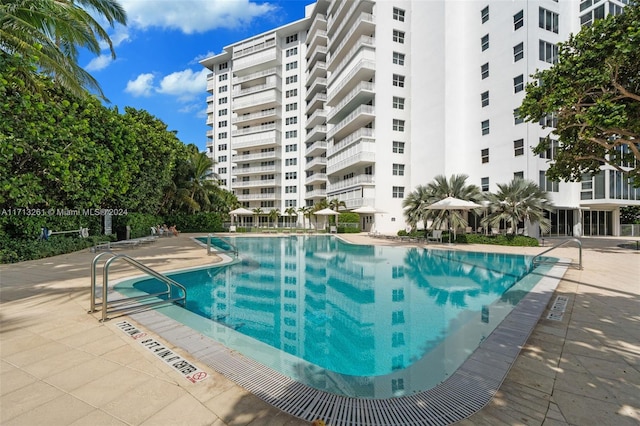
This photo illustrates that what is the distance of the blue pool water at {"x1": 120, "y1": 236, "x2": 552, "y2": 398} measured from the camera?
3.87m

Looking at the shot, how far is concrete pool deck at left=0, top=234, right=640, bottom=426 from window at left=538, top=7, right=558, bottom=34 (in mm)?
28668

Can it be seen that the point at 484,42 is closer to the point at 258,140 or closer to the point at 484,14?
the point at 484,14

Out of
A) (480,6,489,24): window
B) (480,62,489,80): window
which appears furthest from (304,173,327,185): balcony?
(480,6,489,24): window

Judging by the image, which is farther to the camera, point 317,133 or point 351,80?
point 317,133

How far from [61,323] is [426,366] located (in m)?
5.64

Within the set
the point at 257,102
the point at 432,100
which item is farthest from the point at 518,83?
the point at 257,102

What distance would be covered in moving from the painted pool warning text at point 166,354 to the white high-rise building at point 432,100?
20056 mm

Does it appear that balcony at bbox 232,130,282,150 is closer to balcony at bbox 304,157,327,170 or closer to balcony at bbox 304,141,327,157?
balcony at bbox 304,141,327,157

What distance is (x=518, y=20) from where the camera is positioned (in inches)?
944

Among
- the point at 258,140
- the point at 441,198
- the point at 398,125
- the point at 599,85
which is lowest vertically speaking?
the point at 441,198

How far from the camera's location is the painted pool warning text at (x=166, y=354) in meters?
3.08

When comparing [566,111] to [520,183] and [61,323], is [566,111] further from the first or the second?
[61,323]

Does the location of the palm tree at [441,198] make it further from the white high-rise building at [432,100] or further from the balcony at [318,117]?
the balcony at [318,117]

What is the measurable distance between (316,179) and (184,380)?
41.0 metres
